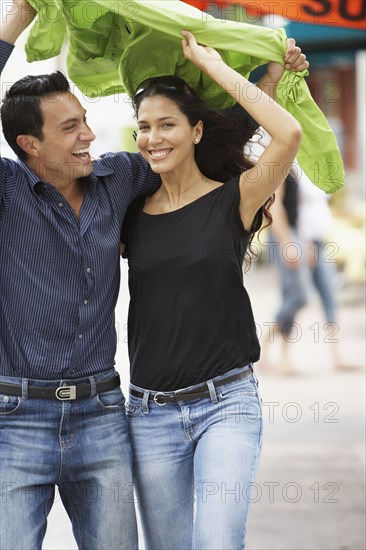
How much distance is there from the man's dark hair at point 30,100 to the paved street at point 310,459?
2.32 metres

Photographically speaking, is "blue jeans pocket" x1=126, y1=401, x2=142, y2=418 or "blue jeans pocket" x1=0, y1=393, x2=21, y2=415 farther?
"blue jeans pocket" x1=126, y1=401, x2=142, y2=418

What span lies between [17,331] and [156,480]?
0.67 m

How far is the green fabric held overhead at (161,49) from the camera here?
3686 mm

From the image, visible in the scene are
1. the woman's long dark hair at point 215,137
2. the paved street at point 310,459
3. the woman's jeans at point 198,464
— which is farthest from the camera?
the paved street at point 310,459

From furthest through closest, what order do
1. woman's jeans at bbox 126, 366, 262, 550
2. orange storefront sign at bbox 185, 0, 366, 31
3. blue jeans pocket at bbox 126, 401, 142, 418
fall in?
1. orange storefront sign at bbox 185, 0, 366, 31
2. blue jeans pocket at bbox 126, 401, 142, 418
3. woman's jeans at bbox 126, 366, 262, 550

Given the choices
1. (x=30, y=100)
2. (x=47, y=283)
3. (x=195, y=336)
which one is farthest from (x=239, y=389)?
(x=30, y=100)

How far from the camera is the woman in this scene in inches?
140

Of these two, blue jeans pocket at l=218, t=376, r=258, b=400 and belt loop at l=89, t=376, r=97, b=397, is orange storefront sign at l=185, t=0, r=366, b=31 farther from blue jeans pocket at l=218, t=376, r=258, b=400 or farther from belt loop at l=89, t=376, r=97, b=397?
belt loop at l=89, t=376, r=97, b=397

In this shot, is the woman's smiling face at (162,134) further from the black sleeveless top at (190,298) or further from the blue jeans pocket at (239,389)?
the blue jeans pocket at (239,389)

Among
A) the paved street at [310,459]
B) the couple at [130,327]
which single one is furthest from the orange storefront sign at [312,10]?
the paved street at [310,459]

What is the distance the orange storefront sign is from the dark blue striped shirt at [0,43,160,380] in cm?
154

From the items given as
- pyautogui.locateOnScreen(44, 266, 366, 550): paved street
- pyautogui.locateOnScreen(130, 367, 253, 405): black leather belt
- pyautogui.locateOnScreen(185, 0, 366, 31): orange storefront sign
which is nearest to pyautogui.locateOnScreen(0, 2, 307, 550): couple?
pyautogui.locateOnScreen(130, 367, 253, 405): black leather belt

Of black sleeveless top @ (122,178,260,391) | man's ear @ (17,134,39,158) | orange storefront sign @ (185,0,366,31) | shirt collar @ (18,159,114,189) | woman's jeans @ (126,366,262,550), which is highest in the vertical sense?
orange storefront sign @ (185,0,366,31)

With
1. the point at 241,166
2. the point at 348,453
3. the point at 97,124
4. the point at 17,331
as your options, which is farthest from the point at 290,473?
the point at 97,124
